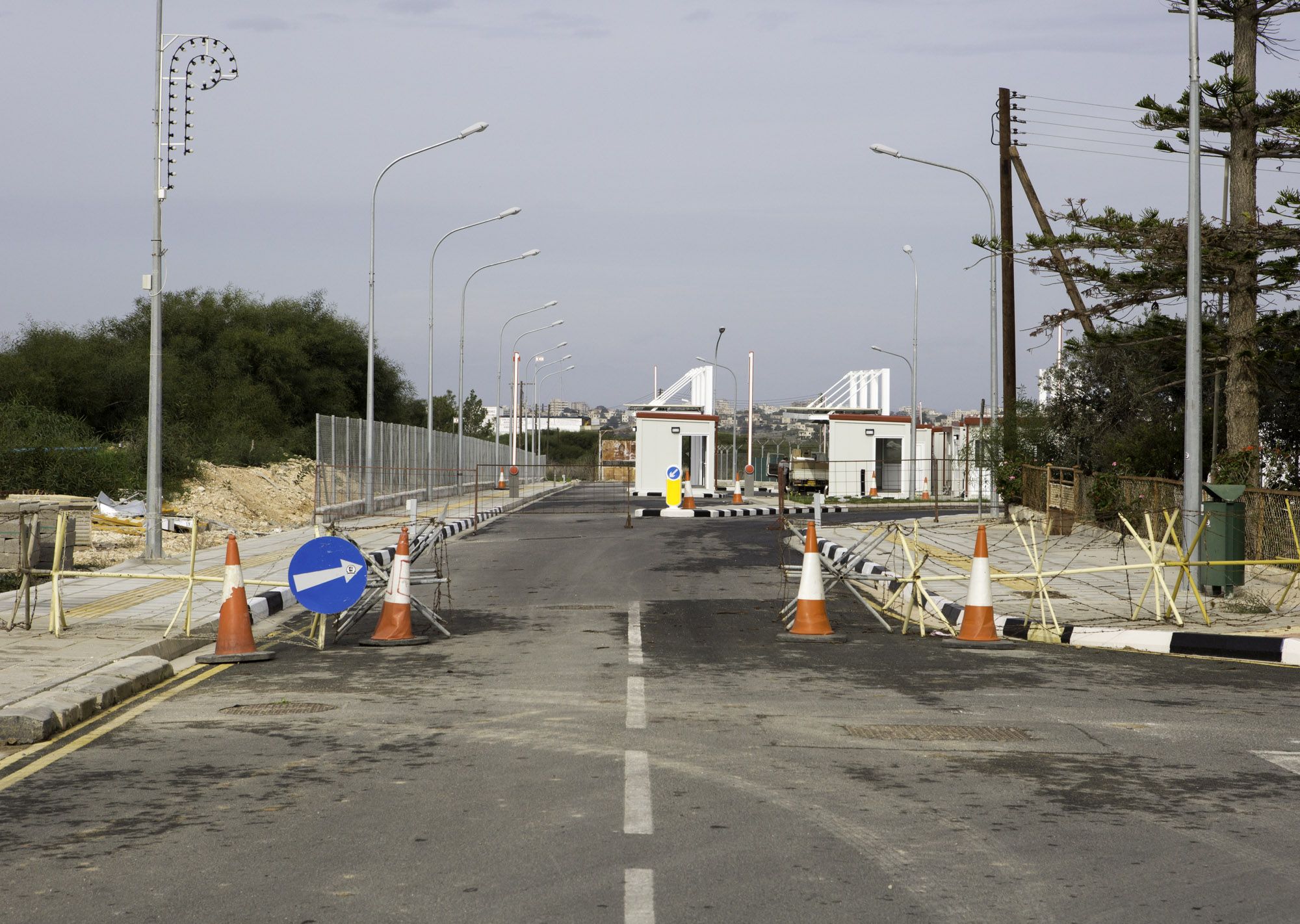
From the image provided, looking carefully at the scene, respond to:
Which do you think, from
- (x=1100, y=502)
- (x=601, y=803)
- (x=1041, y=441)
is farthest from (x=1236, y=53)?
(x=601, y=803)

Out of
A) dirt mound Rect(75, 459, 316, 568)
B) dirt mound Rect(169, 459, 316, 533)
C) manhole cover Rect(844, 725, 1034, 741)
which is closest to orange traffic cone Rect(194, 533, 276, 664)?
manhole cover Rect(844, 725, 1034, 741)

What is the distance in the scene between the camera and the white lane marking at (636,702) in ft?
25.1

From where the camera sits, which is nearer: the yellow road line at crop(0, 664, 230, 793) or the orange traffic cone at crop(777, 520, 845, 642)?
the yellow road line at crop(0, 664, 230, 793)

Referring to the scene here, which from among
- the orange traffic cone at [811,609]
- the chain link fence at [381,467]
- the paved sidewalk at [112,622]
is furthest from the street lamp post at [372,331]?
the orange traffic cone at [811,609]

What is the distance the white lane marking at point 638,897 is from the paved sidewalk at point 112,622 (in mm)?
4684

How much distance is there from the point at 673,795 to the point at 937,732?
87.9 inches

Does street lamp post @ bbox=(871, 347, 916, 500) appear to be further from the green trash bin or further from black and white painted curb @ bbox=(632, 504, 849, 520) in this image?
the green trash bin

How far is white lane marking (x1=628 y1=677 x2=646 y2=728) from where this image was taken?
25.1 feet

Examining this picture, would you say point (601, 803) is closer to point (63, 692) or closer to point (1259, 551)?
point (63, 692)

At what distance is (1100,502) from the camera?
2342cm

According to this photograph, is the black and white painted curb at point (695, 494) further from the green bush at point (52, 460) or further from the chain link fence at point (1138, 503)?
the green bush at point (52, 460)

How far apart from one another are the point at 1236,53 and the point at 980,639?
13.8 metres

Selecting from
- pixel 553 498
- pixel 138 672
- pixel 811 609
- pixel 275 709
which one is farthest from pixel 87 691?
pixel 553 498

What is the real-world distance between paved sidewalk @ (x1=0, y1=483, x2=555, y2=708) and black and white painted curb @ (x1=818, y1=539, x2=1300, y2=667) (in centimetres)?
688
